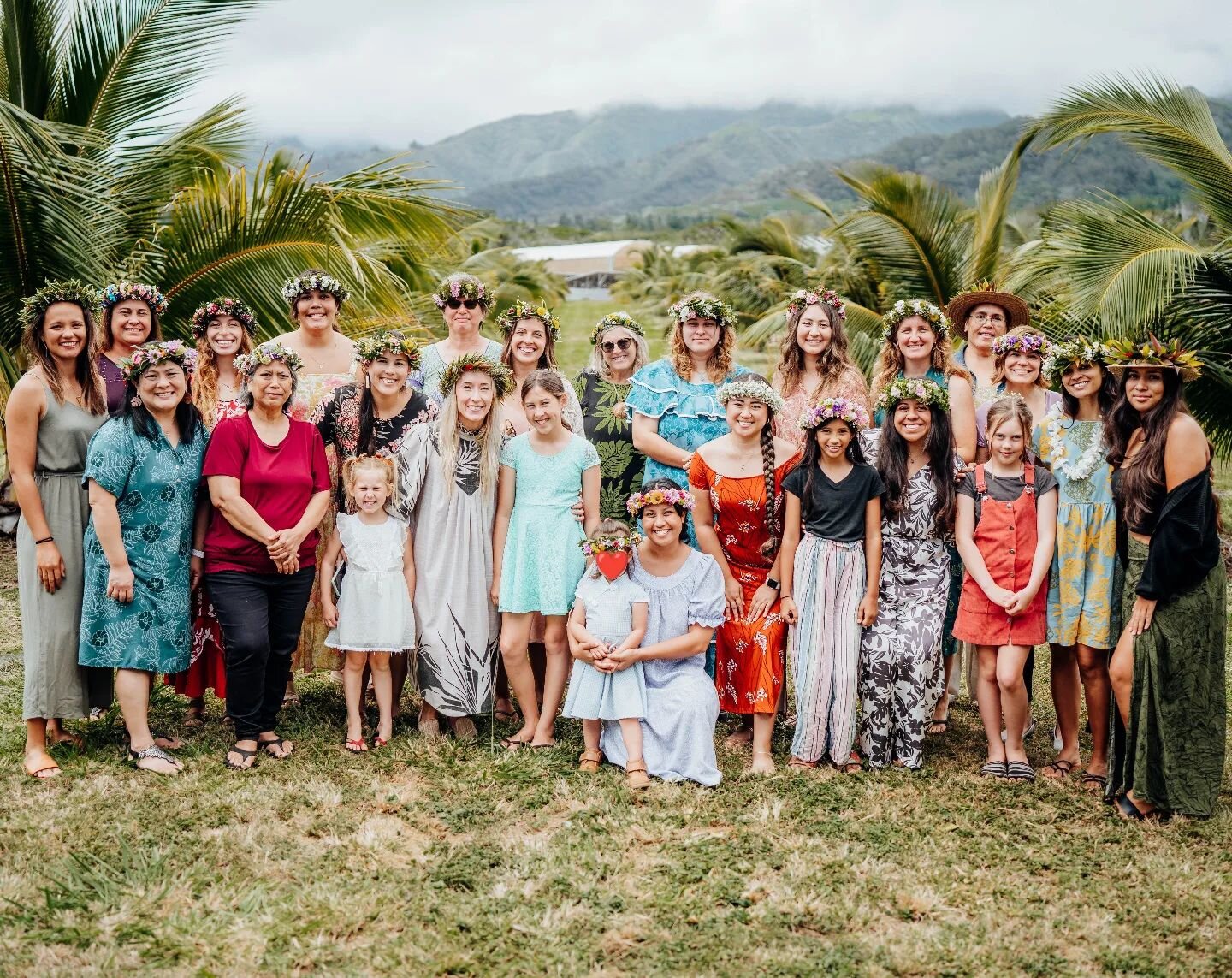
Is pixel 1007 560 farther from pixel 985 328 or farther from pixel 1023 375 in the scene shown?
pixel 985 328

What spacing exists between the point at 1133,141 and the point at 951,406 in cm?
490

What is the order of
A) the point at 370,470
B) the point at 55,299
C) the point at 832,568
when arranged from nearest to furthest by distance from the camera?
the point at 55,299, the point at 832,568, the point at 370,470

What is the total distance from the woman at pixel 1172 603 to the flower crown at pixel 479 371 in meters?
3.11

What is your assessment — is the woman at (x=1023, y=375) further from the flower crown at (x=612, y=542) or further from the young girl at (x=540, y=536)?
the young girl at (x=540, y=536)

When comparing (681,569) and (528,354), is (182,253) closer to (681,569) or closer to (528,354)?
(528,354)

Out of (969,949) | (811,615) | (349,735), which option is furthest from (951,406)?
(349,735)

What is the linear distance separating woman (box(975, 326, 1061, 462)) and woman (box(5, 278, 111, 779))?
4800 millimetres

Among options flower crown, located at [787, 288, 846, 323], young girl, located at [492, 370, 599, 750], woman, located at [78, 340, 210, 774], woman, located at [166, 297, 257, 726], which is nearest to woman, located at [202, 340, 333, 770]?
woman, located at [78, 340, 210, 774]

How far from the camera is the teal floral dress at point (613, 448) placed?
673cm

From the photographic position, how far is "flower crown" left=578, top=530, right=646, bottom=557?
581 cm

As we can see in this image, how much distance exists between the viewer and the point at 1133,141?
9.70 m

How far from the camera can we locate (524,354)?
657 centimetres

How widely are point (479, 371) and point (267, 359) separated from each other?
3.59ft

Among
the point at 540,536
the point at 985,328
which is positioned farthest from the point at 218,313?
the point at 985,328
